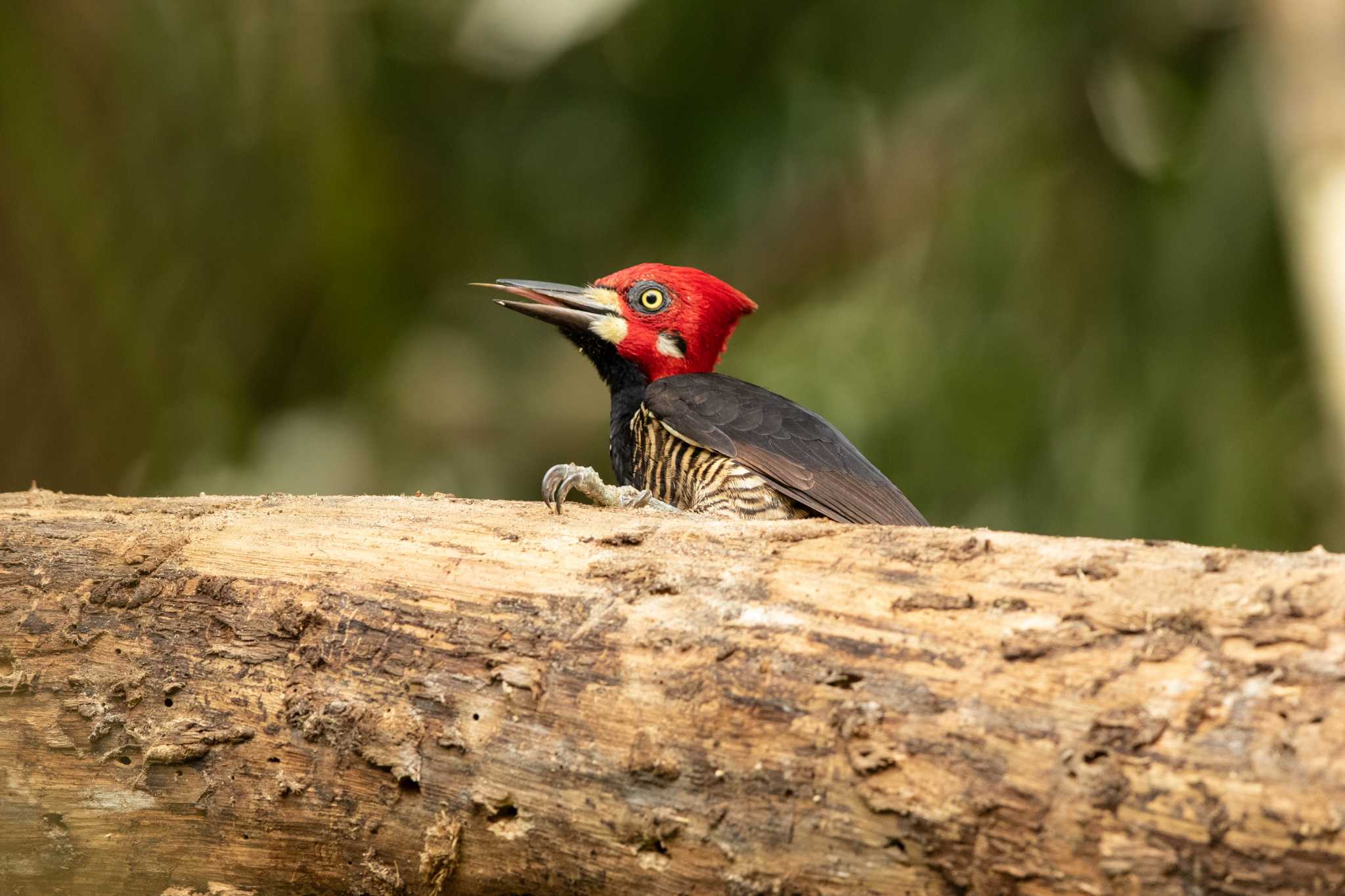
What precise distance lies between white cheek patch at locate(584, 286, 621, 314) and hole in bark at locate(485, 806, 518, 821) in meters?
2.59

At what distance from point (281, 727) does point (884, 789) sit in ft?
3.30

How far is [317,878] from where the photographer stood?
208 cm

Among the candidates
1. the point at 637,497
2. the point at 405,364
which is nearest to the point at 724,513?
the point at 637,497

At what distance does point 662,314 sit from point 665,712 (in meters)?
2.60

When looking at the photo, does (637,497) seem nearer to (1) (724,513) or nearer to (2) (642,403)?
(1) (724,513)

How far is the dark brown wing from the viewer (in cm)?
340

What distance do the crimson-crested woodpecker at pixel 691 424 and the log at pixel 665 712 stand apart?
57cm

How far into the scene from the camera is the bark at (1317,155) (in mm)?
5355

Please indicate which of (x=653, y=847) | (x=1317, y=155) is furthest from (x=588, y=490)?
(x=1317, y=155)

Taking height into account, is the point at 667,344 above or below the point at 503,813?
above

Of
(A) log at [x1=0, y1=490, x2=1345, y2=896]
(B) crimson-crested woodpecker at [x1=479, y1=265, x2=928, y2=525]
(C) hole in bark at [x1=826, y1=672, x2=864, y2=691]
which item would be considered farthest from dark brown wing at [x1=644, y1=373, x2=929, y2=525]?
(C) hole in bark at [x1=826, y1=672, x2=864, y2=691]

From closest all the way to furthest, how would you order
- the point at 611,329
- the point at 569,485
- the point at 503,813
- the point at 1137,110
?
the point at 503,813 → the point at 569,485 → the point at 611,329 → the point at 1137,110

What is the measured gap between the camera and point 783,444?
3.59m

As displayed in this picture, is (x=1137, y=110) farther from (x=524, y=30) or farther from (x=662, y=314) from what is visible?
(x=662, y=314)
